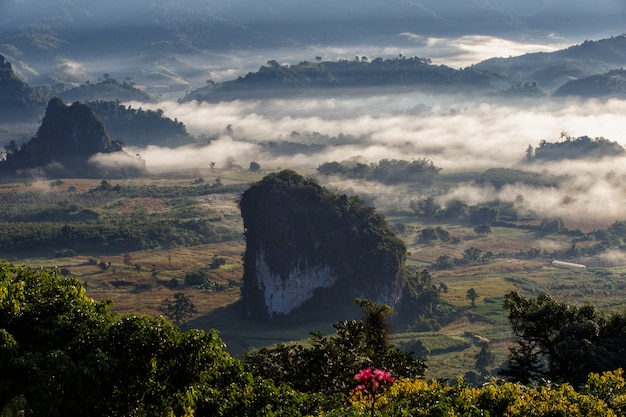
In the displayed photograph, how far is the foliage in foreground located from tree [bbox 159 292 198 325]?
101126 millimetres

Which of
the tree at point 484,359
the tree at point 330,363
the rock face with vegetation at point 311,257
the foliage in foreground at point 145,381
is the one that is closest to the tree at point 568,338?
the tree at point 330,363

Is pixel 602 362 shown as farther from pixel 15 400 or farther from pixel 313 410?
pixel 15 400

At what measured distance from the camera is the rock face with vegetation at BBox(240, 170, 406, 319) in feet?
480

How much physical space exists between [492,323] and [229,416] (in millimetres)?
110968

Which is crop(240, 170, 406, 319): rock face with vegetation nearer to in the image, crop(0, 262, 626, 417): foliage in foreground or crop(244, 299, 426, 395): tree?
crop(244, 299, 426, 395): tree

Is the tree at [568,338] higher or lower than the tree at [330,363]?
lower

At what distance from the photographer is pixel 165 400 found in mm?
32750

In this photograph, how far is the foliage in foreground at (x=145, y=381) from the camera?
99.7ft

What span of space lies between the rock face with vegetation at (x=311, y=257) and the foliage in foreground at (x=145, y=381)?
109 meters

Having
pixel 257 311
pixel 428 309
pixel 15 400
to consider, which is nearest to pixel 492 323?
pixel 428 309

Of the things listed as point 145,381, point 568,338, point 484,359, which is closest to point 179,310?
point 484,359

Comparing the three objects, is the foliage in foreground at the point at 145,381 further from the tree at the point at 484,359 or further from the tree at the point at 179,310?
the tree at the point at 179,310

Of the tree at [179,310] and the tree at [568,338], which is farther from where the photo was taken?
the tree at [179,310]


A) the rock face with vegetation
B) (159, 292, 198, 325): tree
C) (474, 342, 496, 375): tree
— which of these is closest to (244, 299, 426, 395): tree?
(474, 342, 496, 375): tree
